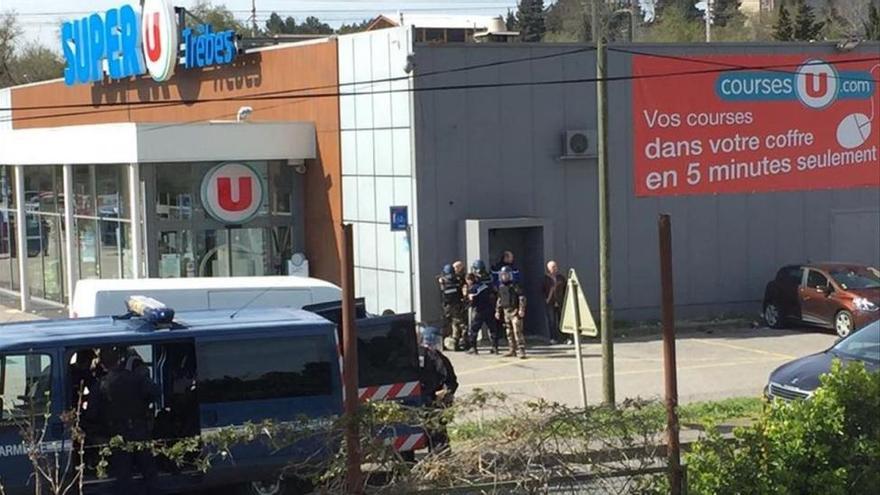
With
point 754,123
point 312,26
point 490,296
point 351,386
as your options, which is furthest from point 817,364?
point 312,26

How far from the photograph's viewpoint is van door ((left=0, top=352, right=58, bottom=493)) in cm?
1018

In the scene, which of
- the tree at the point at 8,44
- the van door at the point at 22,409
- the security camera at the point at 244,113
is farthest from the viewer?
the tree at the point at 8,44

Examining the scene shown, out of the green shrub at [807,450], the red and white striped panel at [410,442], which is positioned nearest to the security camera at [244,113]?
the red and white striped panel at [410,442]

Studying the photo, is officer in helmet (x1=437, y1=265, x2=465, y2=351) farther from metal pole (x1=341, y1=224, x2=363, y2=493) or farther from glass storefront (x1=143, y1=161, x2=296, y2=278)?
metal pole (x1=341, y1=224, x2=363, y2=493)

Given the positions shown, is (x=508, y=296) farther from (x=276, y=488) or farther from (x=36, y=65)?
(x=36, y=65)

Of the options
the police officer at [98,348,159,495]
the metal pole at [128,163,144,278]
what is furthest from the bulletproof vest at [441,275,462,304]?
the police officer at [98,348,159,495]

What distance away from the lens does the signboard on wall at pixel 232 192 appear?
90.0ft

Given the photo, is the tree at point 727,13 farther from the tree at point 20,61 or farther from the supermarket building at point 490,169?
the supermarket building at point 490,169

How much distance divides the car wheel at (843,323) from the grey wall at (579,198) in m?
3.26

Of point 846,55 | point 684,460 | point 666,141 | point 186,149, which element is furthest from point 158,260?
point 684,460

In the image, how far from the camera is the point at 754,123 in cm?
2769

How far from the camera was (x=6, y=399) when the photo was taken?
10.4 metres

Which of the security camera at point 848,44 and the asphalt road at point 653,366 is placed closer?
the asphalt road at point 653,366

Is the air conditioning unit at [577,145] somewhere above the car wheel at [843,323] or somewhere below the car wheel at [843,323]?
above
